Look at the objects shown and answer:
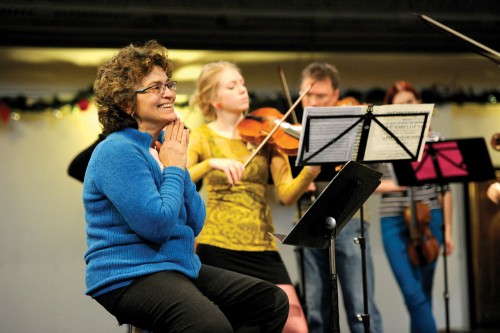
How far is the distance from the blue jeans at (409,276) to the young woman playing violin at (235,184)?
118 centimetres

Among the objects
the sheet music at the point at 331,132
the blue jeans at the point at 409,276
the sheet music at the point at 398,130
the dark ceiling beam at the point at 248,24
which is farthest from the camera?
the dark ceiling beam at the point at 248,24

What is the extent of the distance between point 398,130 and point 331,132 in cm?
38

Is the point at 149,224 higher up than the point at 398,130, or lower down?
lower down

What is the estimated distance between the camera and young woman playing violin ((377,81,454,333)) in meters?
4.94

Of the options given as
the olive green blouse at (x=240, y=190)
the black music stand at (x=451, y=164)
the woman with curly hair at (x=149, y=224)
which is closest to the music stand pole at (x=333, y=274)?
the woman with curly hair at (x=149, y=224)

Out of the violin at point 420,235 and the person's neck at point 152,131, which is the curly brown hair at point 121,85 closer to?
the person's neck at point 152,131

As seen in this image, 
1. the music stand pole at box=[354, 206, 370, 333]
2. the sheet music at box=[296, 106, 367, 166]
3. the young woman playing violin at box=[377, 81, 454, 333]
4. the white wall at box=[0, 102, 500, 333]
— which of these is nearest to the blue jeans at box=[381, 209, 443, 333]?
the young woman playing violin at box=[377, 81, 454, 333]

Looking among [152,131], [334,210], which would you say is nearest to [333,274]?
[334,210]

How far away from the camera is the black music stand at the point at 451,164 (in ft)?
15.5

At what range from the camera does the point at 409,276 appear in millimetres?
4965

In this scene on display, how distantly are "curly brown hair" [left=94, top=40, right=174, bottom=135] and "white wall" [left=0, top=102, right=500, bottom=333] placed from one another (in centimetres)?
339

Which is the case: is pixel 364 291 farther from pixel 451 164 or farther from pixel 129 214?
pixel 129 214

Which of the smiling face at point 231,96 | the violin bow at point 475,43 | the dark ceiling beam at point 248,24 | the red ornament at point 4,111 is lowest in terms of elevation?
the smiling face at point 231,96

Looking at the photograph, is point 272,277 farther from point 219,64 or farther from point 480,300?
point 480,300
